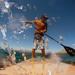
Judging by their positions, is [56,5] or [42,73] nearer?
[42,73]

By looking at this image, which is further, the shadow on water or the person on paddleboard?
the shadow on water

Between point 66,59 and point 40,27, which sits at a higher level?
point 40,27

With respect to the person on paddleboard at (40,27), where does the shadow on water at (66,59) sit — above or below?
below

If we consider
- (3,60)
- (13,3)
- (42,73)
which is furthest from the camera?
(3,60)

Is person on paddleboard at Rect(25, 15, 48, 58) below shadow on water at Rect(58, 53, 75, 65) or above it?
above

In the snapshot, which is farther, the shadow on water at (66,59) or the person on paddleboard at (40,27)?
the shadow on water at (66,59)

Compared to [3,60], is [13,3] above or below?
above

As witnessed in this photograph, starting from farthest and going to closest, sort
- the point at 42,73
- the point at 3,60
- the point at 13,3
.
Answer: the point at 3,60
the point at 13,3
the point at 42,73

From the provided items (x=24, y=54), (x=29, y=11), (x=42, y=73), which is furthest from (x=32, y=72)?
(x=29, y=11)

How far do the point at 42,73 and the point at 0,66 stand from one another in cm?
230

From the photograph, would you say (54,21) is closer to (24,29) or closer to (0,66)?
(24,29)

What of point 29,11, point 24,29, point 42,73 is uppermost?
point 29,11

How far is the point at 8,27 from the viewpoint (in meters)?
11.1

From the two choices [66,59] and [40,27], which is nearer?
[40,27]
